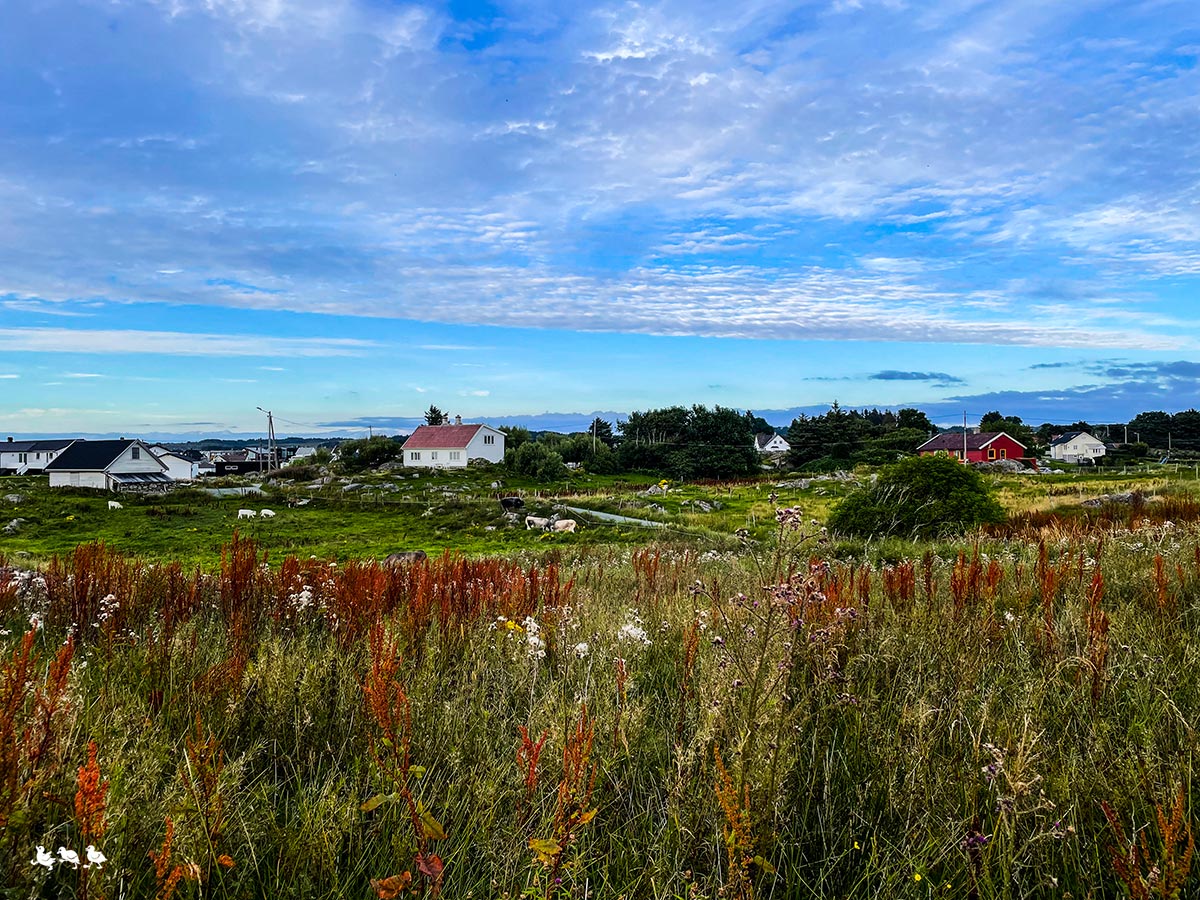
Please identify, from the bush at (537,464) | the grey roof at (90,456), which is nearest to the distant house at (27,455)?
the grey roof at (90,456)

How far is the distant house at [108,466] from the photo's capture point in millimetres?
53438

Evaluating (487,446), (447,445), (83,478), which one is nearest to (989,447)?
(487,446)

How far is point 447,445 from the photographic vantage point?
73.2 m

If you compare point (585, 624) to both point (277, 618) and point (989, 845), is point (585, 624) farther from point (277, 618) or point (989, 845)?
point (989, 845)

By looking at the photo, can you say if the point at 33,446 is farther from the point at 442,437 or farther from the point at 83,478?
the point at 442,437

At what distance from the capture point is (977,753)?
8.73ft

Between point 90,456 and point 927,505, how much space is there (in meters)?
63.6

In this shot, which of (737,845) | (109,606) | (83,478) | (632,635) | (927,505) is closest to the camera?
(737,845)

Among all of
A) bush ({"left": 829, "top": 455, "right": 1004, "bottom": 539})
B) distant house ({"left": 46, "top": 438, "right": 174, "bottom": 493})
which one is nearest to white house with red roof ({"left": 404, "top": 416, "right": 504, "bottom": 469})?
distant house ({"left": 46, "top": 438, "right": 174, "bottom": 493})

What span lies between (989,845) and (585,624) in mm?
3256

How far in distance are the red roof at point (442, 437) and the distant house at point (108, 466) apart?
2369 cm

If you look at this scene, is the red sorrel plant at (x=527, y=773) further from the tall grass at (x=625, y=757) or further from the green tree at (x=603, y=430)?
the green tree at (x=603, y=430)

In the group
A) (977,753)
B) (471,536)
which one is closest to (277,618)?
(977,753)

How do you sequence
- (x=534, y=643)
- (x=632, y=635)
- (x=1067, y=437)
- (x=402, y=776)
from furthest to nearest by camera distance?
(x=1067, y=437)
(x=632, y=635)
(x=534, y=643)
(x=402, y=776)
